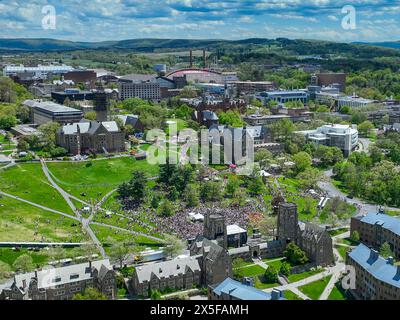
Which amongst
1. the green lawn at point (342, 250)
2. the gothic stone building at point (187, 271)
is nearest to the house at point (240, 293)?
the gothic stone building at point (187, 271)

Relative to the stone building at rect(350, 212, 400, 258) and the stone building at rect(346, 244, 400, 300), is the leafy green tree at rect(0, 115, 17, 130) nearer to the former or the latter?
the stone building at rect(350, 212, 400, 258)

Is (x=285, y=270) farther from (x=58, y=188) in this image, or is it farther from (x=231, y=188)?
(x=58, y=188)

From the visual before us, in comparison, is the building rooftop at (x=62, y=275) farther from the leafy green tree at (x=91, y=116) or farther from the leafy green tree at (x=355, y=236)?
the leafy green tree at (x=91, y=116)

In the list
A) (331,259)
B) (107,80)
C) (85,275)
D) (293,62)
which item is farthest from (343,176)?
(293,62)

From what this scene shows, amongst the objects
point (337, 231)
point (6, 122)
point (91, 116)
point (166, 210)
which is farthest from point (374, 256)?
point (6, 122)

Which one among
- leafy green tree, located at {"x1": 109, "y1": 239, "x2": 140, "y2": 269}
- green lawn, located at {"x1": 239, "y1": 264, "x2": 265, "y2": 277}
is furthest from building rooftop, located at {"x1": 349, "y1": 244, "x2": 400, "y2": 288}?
leafy green tree, located at {"x1": 109, "y1": 239, "x2": 140, "y2": 269}
